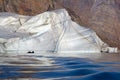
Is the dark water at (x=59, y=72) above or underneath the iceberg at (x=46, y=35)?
above

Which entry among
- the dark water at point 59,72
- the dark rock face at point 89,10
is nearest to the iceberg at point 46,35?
the dark rock face at point 89,10

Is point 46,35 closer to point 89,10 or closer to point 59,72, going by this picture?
point 89,10

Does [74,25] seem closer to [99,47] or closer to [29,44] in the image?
[99,47]

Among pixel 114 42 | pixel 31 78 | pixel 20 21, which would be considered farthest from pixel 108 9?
pixel 31 78

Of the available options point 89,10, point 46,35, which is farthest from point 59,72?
point 89,10

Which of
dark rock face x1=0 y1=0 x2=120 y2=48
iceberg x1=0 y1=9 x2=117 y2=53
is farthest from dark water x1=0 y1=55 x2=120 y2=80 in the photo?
dark rock face x1=0 y1=0 x2=120 y2=48

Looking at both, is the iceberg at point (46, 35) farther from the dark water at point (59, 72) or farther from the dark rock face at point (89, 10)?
the dark water at point (59, 72)
